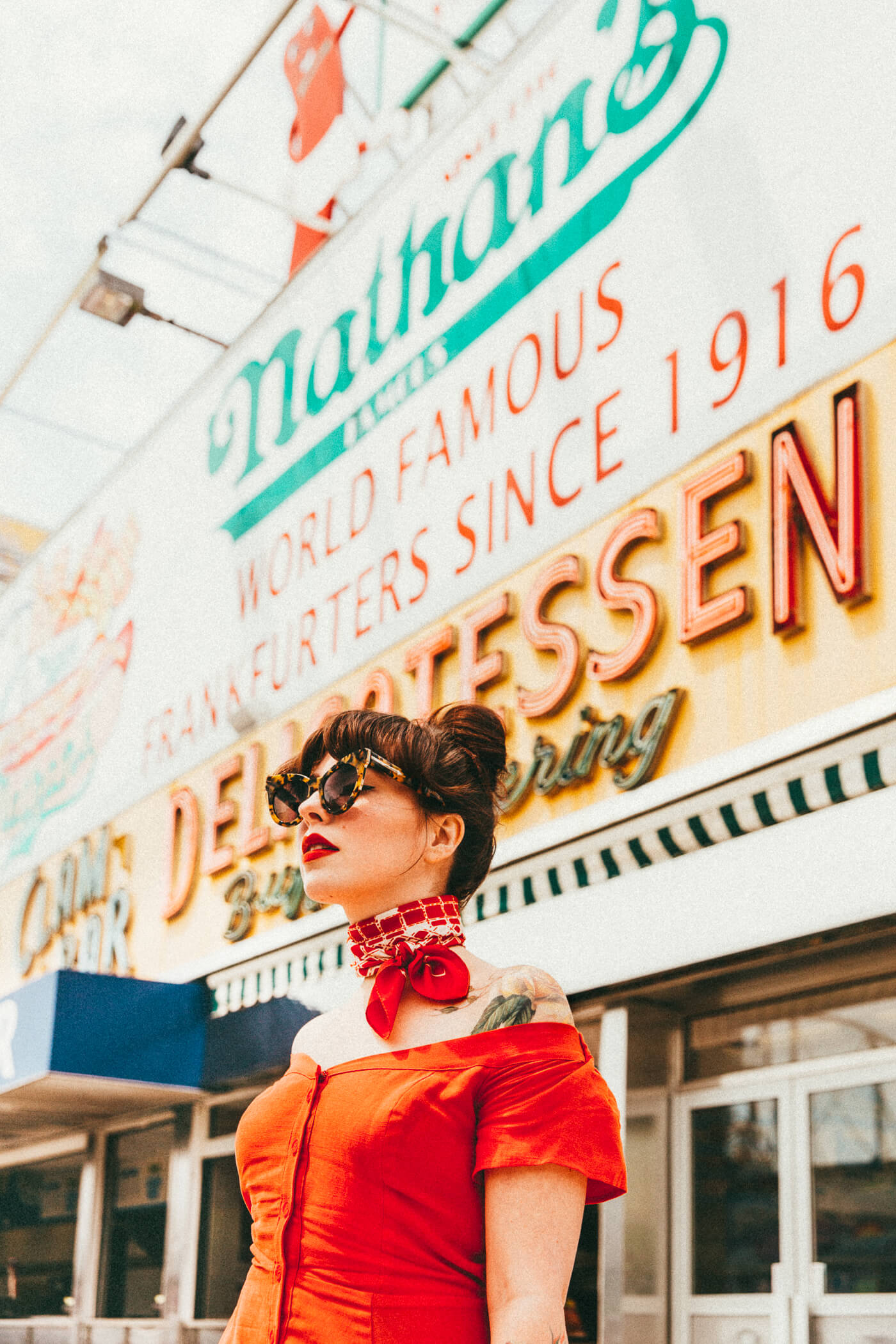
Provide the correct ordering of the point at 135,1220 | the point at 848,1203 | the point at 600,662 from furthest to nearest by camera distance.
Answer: the point at 135,1220, the point at 600,662, the point at 848,1203

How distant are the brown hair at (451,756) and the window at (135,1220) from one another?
651cm

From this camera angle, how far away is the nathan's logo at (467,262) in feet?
18.7

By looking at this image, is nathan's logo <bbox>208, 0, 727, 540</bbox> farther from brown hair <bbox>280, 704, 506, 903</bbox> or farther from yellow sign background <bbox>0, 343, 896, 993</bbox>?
brown hair <bbox>280, 704, 506, 903</bbox>

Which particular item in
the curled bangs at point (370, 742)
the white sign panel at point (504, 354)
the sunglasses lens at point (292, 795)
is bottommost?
the sunglasses lens at point (292, 795)

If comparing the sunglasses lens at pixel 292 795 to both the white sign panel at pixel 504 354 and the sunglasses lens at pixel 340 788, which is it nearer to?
the sunglasses lens at pixel 340 788

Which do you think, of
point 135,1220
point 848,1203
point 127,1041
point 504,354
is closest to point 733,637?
point 848,1203

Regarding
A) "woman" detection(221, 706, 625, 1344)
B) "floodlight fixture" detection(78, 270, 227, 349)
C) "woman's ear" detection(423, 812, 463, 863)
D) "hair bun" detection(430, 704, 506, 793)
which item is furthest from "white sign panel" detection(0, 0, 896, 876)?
"woman" detection(221, 706, 625, 1344)

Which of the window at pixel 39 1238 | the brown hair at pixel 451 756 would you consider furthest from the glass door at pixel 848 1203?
the window at pixel 39 1238

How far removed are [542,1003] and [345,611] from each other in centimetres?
555

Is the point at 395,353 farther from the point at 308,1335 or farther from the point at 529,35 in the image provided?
the point at 308,1335

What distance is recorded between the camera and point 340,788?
6.36ft

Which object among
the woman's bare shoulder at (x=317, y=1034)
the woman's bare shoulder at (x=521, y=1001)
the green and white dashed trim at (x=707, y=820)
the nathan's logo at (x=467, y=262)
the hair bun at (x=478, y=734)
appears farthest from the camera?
the nathan's logo at (x=467, y=262)

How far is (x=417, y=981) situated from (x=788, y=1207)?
3254 millimetres

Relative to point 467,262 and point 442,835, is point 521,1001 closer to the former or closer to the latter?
point 442,835
